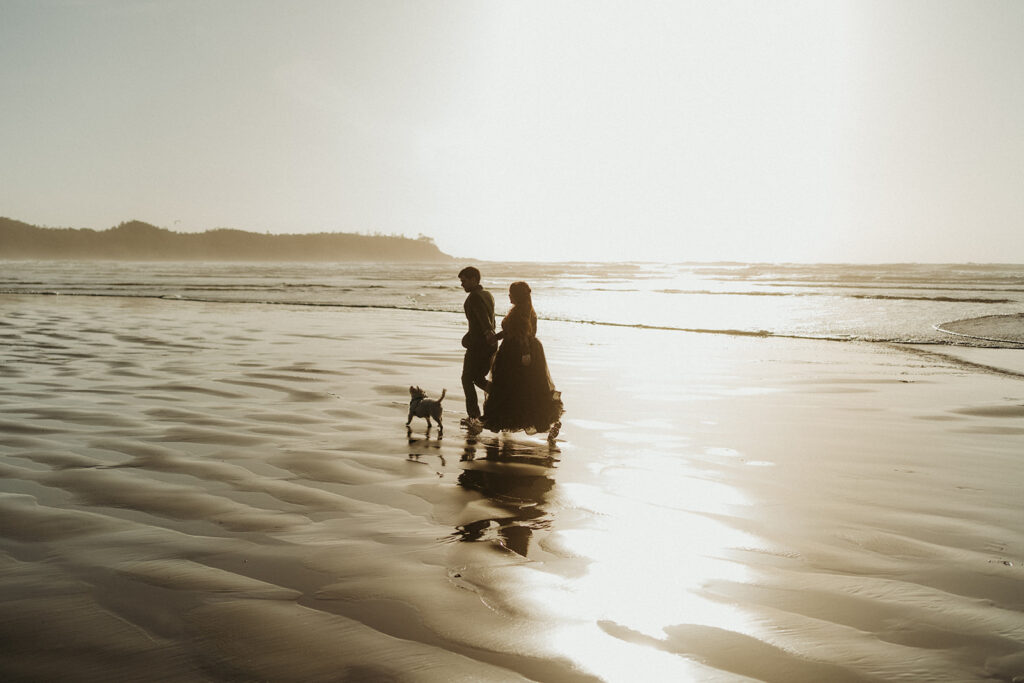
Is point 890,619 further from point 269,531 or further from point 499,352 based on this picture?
point 499,352

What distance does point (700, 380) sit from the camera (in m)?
11.6

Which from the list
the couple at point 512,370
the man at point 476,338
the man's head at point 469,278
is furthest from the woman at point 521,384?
the man's head at point 469,278

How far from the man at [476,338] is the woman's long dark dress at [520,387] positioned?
0.25 m

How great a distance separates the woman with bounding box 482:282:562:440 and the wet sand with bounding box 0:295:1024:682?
0.94ft

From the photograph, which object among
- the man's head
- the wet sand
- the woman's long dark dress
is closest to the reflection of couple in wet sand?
the wet sand

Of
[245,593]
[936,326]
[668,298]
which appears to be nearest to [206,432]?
[245,593]

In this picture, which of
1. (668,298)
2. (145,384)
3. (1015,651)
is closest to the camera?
(1015,651)

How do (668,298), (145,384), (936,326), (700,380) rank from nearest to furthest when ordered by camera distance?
(145,384) → (700,380) → (936,326) → (668,298)

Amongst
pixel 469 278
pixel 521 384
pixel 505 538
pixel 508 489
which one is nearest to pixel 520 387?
pixel 521 384

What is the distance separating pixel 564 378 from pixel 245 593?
8578mm

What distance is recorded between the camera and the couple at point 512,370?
773 centimetres

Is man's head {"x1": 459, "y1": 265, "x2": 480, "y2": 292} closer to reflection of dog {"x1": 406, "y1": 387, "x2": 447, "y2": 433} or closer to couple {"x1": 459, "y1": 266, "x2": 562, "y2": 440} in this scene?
couple {"x1": 459, "y1": 266, "x2": 562, "y2": 440}

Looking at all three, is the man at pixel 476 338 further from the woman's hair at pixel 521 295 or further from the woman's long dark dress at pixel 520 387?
the woman's hair at pixel 521 295

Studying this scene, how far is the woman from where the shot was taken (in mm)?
7715
